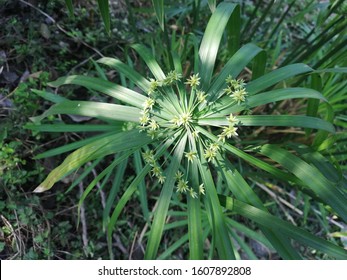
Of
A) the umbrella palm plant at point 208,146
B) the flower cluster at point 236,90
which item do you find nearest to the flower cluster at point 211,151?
the umbrella palm plant at point 208,146

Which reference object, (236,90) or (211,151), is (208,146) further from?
(236,90)

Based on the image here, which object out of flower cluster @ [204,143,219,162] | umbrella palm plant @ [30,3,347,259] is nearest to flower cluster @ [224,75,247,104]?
umbrella palm plant @ [30,3,347,259]

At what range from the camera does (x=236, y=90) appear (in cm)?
114

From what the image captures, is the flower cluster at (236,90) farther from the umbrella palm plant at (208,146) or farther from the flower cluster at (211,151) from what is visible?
the flower cluster at (211,151)

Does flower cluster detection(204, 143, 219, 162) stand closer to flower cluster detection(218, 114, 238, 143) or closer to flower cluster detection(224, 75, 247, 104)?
flower cluster detection(218, 114, 238, 143)

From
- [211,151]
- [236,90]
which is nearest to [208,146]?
[211,151]

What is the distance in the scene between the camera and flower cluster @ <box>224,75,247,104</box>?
1.11 m

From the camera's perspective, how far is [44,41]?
1.98 metres

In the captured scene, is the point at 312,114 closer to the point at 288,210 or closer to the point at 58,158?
the point at 288,210

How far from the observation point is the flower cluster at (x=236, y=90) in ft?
3.63

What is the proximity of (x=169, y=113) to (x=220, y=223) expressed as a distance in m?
0.41

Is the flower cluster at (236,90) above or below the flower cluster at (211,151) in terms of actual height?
above

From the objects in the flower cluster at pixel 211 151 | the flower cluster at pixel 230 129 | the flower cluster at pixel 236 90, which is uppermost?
the flower cluster at pixel 236 90

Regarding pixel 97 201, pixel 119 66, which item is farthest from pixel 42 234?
pixel 119 66
